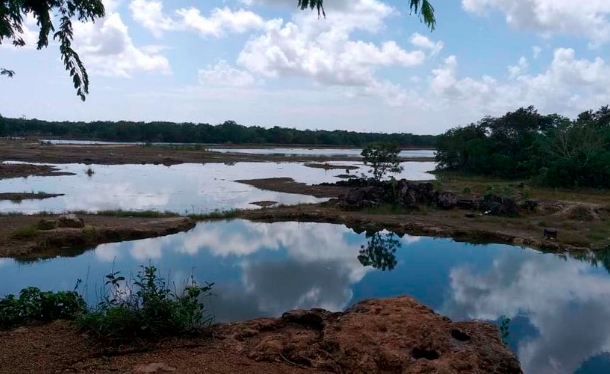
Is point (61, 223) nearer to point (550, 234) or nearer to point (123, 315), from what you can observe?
point (123, 315)

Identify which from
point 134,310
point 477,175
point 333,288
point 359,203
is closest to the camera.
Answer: point 134,310

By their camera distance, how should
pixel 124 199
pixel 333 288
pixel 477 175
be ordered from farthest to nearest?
pixel 477 175, pixel 124 199, pixel 333 288

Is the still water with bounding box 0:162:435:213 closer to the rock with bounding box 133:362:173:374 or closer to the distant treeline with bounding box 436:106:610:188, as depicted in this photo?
the distant treeline with bounding box 436:106:610:188

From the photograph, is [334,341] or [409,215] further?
[409,215]

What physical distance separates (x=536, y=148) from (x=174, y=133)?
7824 centimetres

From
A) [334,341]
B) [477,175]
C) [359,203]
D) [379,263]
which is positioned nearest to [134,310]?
[334,341]

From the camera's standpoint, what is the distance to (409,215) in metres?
22.8

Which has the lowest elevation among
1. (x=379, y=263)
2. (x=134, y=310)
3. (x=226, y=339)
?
(x=379, y=263)

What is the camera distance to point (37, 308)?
6887 mm

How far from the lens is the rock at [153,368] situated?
5.07 m

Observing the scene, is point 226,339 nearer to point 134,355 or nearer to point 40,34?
point 134,355

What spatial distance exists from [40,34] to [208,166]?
47440mm

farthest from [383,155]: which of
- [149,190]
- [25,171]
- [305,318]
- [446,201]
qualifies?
[25,171]

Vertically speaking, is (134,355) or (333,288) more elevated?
(134,355)
